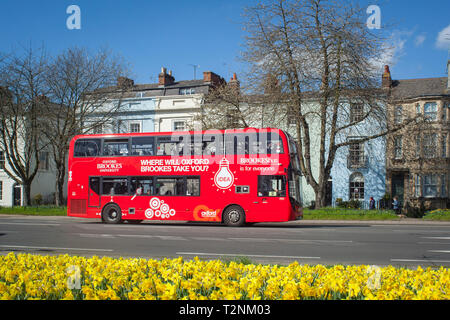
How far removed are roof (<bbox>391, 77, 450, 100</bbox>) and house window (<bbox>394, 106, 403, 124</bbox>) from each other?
455 inches

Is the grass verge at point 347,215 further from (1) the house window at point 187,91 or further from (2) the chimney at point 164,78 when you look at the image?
(2) the chimney at point 164,78

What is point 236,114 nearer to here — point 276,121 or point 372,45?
point 276,121

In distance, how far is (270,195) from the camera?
59.4 feet

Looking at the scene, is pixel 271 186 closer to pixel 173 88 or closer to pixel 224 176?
pixel 224 176

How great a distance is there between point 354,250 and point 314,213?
44.8 feet

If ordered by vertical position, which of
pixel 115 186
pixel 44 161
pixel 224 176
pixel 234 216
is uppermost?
pixel 44 161

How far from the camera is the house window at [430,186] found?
35562 mm

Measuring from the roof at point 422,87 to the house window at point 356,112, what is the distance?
501 inches

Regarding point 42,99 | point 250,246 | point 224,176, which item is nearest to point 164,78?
point 42,99

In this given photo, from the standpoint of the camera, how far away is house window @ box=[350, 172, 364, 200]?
3684 centimetres

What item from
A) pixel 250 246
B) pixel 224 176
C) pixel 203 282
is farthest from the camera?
pixel 224 176

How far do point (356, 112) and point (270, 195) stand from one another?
10.3m

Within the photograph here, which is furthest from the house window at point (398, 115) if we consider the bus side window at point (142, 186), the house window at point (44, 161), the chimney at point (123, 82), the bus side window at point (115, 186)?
the house window at point (44, 161)

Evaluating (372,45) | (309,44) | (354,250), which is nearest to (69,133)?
(309,44)
